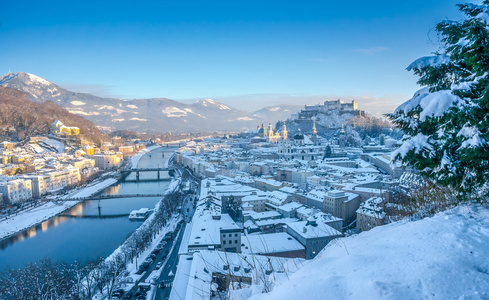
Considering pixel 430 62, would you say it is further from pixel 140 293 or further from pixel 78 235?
pixel 78 235

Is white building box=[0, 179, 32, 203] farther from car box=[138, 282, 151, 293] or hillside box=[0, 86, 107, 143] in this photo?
hillside box=[0, 86, 107, 143]

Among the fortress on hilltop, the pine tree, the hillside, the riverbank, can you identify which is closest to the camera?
the pine tree

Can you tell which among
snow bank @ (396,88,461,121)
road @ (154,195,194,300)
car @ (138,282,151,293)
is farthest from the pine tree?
car @ (138,282,151,293)

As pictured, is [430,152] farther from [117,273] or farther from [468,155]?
[117,273]

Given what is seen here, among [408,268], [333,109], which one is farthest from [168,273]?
[333,109]

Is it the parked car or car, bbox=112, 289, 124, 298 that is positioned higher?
car, bbox=112, 289, 124, 298

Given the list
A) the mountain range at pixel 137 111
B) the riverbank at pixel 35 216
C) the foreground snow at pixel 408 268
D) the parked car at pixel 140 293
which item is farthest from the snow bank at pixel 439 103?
the mountain range at pixel 137 111
